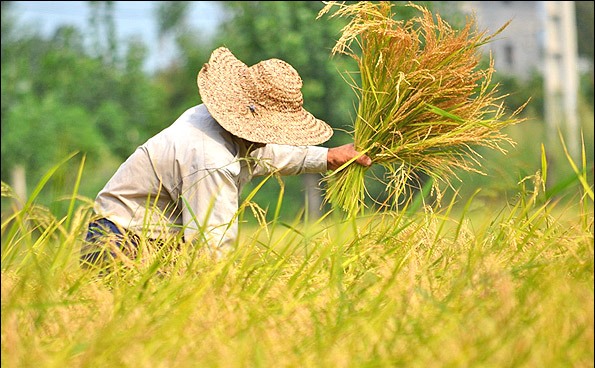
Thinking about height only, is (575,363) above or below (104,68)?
above

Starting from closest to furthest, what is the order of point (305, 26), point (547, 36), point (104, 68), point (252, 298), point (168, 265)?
1. point (252, 298)
2. point (168, 265)
3. point (305, 26)
4. point (547, 36)
5. point (104, 68)

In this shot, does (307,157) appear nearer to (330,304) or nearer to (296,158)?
(296,158)

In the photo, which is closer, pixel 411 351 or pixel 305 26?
pixel 411 351

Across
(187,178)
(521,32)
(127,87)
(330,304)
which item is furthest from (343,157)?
(521,32)

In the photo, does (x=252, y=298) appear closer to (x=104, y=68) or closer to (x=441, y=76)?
(x=441, y=76)

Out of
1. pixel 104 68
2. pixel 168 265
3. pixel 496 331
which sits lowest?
pixel 104 68

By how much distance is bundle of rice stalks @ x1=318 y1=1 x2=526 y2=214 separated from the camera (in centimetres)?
Result: 408

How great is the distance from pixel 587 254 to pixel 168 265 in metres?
1.29

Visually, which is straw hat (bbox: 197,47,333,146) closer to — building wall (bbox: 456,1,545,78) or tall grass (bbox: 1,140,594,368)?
tall grass (bbox: 1,140,594,368)

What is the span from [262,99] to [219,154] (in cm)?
36

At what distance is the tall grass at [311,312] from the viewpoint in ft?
7.63

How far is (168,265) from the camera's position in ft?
11.6

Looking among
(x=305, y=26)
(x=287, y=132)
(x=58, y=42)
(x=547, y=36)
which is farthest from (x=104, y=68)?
(x=287, y=132)

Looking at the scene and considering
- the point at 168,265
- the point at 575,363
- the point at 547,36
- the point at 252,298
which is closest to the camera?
the point at 575,363
